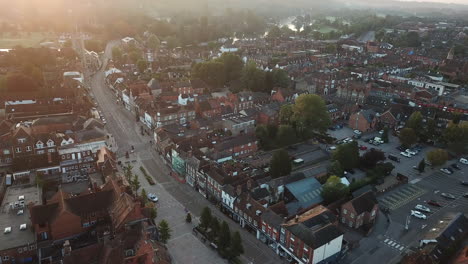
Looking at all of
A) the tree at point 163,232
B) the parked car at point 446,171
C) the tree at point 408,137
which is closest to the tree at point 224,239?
the tree at point 163,232

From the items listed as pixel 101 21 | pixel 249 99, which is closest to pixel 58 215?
pixel 249 99

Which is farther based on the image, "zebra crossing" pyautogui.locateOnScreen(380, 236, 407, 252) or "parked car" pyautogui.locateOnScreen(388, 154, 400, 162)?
"parked car" pyautogui.locateOnScreen(388, 154, 400, 162)

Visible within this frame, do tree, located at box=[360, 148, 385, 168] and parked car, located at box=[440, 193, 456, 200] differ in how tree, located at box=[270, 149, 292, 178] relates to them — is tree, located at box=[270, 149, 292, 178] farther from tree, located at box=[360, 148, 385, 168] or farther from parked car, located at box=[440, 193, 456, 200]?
parked car, located at box=[440, 193, 456, 200]

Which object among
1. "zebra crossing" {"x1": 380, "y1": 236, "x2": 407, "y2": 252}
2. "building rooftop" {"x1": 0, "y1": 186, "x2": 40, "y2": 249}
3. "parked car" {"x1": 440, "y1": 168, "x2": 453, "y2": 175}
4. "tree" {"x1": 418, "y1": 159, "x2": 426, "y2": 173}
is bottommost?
"zebra crossing" {"x1": 380, "y1": 236, "x2": 407, "y2": 252}

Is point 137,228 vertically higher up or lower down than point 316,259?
higher up

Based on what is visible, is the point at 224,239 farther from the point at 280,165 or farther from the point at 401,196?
the point at 401,196

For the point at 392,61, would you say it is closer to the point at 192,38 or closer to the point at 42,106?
the point at 192,38

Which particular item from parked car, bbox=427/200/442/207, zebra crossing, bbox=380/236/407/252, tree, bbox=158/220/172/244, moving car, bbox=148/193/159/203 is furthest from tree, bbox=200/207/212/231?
parked car, bbox=427/200/442/207
